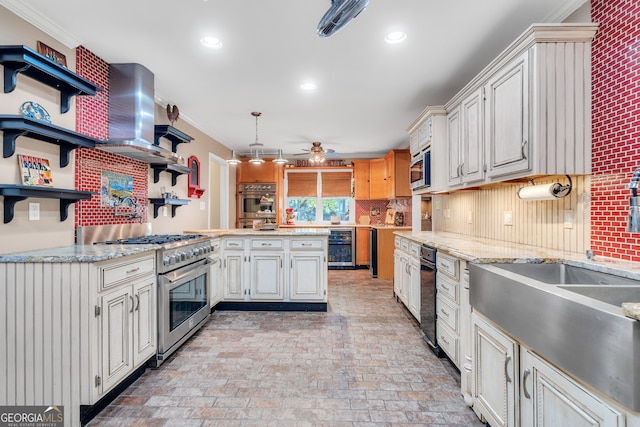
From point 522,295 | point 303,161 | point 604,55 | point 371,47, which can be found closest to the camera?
point 522,295

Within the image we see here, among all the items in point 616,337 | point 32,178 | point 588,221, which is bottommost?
point 616,337

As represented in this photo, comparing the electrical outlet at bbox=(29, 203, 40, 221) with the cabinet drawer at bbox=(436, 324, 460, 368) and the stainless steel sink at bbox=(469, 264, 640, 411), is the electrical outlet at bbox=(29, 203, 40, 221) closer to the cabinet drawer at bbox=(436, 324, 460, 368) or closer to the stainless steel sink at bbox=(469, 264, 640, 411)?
the stainless steel sink at bbox=(469, 264, 640, 411)

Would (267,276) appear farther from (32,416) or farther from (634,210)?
(634,210)

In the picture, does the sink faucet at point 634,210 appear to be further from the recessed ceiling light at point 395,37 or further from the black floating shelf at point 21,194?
the black floating shelf at point 21,194

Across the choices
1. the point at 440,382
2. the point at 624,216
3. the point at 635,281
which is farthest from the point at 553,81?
the point at 440,382

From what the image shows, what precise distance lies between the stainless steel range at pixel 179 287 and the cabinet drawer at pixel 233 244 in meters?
0.38

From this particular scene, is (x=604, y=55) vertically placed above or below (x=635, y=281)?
above

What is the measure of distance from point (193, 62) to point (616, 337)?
3.23m

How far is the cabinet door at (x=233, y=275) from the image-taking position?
3.69m

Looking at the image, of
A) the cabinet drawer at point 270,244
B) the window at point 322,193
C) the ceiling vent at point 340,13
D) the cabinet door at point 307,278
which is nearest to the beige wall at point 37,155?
the cabinet drawer at point 270,244

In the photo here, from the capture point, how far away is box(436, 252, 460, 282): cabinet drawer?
2.18 metres

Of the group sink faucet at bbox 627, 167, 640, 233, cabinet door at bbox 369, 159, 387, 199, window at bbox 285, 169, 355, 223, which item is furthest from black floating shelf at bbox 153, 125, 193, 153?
cabinet door at bbox 369, 159, 387, 199

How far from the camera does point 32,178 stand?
2051 millimetres

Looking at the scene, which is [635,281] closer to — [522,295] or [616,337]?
[522,295]
